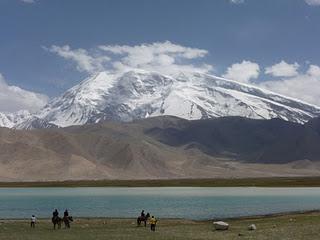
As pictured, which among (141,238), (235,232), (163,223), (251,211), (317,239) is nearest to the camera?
(317,239)

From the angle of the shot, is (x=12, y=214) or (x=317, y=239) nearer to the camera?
(x=317, y=239)

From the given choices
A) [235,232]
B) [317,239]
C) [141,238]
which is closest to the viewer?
[317,239]

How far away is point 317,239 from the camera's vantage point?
124ft

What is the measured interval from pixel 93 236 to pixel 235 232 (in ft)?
34.2

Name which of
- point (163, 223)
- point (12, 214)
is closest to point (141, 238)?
point (163, 223)

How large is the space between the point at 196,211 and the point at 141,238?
38.5 m

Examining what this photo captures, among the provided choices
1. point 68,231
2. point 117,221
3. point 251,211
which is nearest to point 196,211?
point 251,211

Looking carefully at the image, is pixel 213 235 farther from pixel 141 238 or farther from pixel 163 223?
pixel 163 223

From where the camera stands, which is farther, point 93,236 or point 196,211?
point 196,211

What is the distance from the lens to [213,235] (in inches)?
1714

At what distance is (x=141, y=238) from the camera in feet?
136

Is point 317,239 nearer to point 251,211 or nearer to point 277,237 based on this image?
point 277,237

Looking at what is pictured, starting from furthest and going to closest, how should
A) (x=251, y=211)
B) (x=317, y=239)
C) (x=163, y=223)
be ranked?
1. (x=251, y=211)
2. (x=163, y=223)
3. (x=317, y=239)

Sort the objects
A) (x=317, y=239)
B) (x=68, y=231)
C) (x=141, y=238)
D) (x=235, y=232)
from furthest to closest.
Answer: (x=68, y=231), (x=235, y=232), (x=141, y=238), (x=317, y=239)
